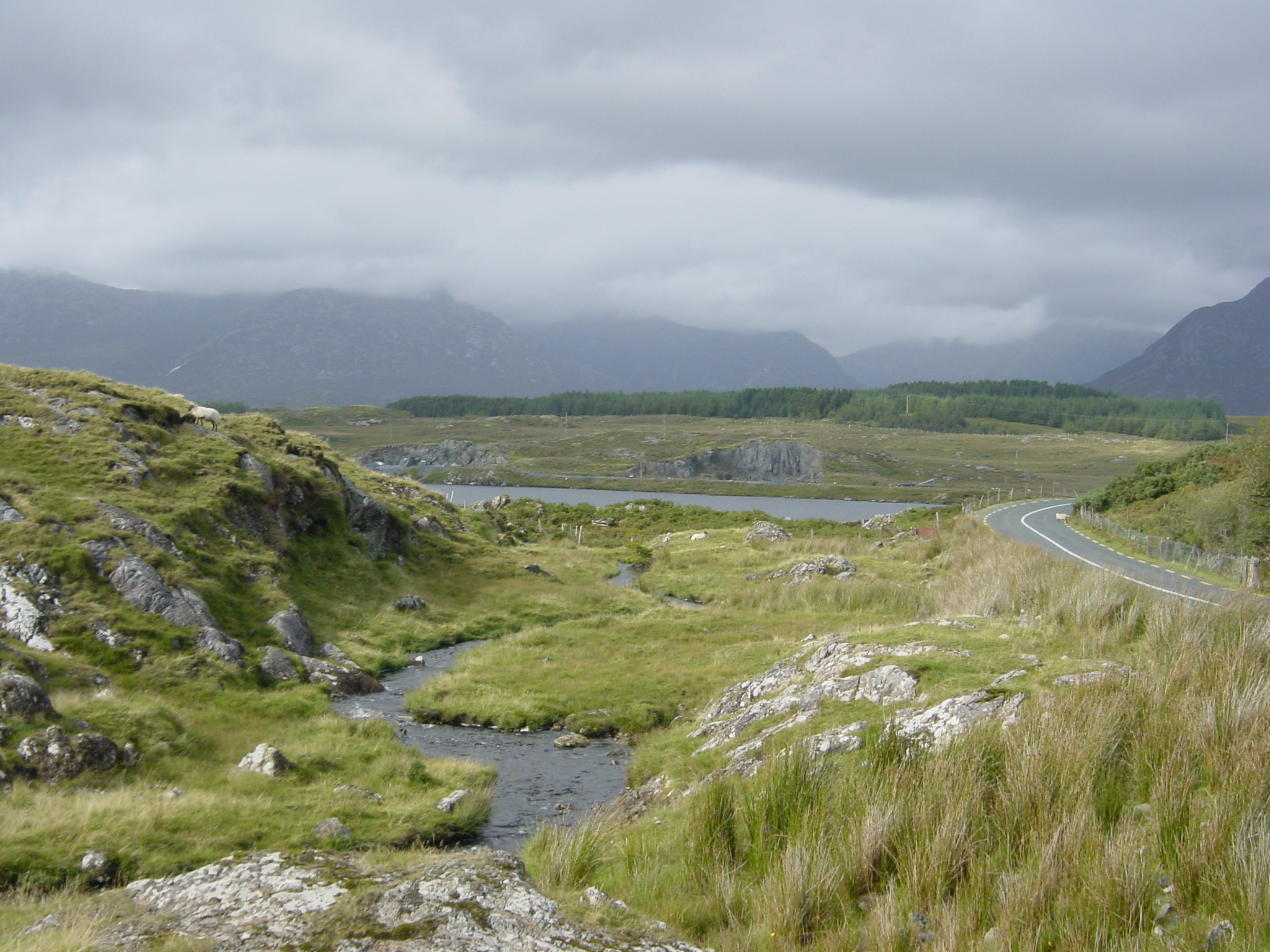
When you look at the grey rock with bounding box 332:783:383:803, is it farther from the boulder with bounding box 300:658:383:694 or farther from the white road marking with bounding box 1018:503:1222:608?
the white road marking with bounding box 1018:503:1222:608

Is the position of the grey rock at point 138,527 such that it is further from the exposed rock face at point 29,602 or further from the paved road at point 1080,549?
the paved road at point 1080,549

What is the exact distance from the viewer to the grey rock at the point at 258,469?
36.0 m

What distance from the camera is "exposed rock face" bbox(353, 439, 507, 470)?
630 ft

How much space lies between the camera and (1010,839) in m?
8.69

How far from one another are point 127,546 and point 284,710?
334 inches

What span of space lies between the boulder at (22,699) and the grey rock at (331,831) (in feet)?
19.9

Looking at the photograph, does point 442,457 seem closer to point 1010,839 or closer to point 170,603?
point 170,603

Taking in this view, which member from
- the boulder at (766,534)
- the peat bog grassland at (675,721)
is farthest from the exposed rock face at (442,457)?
the peat bog grassland at (675,721)

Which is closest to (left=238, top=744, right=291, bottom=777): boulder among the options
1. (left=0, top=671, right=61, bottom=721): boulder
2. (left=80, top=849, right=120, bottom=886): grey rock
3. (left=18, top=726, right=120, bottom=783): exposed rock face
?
(left=18, top=726, right=120, bottom=783): exposed rock face

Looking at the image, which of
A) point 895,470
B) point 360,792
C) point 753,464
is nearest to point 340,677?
point 360,792

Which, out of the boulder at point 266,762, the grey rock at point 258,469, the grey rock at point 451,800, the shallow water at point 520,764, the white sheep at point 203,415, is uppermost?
the white sheep at point 203,415

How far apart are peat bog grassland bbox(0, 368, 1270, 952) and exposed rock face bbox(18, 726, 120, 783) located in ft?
0.78

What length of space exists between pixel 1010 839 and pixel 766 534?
198 feet

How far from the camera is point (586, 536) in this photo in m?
75.1
